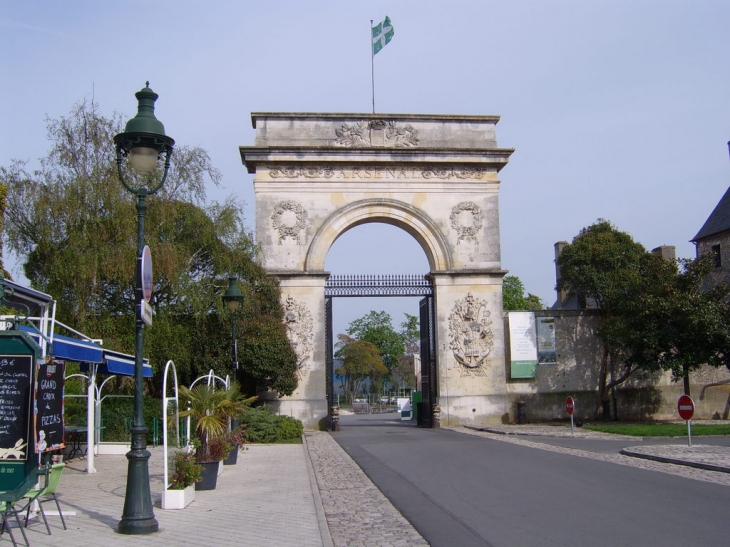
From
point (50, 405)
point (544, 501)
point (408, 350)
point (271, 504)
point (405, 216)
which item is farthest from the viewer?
point (408, 350)

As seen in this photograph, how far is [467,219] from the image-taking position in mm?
27781

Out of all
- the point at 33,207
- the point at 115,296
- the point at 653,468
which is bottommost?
the point at 653,468

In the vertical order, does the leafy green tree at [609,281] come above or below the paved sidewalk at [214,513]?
above

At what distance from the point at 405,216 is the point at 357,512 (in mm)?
18925

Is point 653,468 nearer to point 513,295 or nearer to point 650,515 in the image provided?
point 650,515

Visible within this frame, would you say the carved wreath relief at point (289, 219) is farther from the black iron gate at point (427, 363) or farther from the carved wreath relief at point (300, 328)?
the black iron gate at point (427, 363)

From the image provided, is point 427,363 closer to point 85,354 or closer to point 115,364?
point 115,364

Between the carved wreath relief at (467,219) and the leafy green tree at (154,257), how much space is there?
277 inches

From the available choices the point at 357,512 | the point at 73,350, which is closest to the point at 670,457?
the point at 357,512

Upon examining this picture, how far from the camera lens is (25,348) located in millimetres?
7738

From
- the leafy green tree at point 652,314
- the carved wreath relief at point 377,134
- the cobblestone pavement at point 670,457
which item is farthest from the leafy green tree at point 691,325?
the carved wreath relief at point 377,134

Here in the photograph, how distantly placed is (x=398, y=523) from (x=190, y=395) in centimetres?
471

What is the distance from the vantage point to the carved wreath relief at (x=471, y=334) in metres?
27.0

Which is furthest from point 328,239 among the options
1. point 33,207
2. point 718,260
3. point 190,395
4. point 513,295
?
point 513,295
